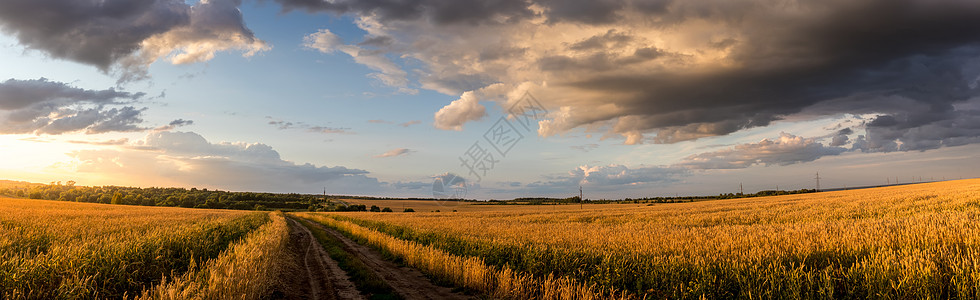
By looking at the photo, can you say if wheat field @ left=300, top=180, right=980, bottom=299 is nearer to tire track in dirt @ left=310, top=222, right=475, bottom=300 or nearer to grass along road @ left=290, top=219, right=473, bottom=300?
tire track in dirt @ left=310, top=222, right=475, bottom=300

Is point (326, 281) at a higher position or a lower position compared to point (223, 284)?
lower

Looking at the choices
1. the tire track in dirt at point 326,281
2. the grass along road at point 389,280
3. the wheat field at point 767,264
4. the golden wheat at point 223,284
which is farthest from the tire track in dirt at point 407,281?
the golden wheat at point 223,284

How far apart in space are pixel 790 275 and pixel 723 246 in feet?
15.5

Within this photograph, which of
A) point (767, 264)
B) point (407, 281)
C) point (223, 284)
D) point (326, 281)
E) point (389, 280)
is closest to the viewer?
point (223, 284)

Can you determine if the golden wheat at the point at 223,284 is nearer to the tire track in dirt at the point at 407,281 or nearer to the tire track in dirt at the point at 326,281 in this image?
the tire track in dirt at the point at 326,281

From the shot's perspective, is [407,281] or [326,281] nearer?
[407,281]

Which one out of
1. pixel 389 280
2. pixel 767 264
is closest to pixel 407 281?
pixel 389 280

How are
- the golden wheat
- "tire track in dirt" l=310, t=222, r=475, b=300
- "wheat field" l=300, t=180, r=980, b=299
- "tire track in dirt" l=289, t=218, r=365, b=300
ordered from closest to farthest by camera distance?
the golden wheat, "wheat field" l=300, t=180, r=980, b=299, "tire track in dirt" l=310, t=222, r=475, b=300, "tire track in dirt" l=289, t=218, r=365, b=300

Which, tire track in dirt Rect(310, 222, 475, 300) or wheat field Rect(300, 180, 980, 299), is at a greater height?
wheat field Rect(300, 180, 980, 299)

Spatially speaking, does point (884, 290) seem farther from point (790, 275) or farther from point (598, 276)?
point (598, 276)

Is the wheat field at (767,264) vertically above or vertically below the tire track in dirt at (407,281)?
above

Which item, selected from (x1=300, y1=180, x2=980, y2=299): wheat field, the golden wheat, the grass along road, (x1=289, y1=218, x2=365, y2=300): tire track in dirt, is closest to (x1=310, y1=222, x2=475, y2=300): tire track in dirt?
the grass along road

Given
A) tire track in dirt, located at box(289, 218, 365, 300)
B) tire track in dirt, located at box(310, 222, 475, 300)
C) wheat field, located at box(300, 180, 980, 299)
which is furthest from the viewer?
tire track in dirt, located at box(289, 218, 365, 300)

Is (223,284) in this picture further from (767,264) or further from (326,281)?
(767,264)
